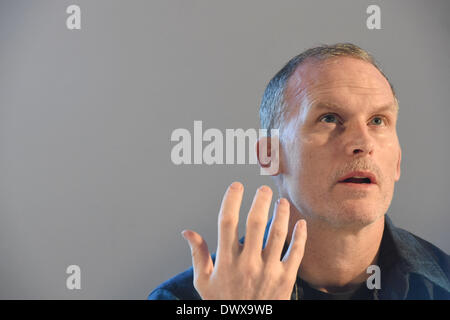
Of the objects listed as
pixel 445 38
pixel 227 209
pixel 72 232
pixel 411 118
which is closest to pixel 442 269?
pixel 411 118

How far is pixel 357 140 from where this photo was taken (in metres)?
1.12

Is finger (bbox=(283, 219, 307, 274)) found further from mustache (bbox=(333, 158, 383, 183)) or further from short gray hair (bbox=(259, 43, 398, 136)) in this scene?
short gray hair (bbox=(259, 43, 398, 136))

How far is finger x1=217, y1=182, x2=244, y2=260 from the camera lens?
933mm

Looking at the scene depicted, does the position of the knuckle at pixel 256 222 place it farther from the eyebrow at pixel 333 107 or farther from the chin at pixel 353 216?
the eyebrow at pixel 333 107

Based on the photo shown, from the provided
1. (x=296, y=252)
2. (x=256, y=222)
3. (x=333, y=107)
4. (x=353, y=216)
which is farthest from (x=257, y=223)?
(x=333, y=107)

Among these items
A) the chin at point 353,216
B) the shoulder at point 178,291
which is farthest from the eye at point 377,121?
the shoulder at point 178,291

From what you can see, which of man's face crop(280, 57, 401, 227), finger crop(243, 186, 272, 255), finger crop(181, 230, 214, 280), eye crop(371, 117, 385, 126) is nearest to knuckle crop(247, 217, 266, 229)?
finger crop(243, 186, 272, 255)

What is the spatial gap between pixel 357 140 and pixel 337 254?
0.31m

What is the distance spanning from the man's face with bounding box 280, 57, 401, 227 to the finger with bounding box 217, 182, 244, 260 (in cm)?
29

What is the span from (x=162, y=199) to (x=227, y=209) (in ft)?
2.38

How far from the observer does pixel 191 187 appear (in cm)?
164

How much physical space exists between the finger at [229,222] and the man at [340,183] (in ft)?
0.13
